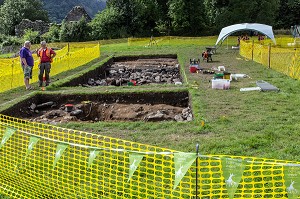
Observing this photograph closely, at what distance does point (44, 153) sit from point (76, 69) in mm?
13246

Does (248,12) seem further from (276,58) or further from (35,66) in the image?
(35,66)

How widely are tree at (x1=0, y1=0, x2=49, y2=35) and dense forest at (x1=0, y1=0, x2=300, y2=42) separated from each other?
60.5 ft

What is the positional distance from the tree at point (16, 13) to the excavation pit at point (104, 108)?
5586cm

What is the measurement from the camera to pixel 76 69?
64.5 feet

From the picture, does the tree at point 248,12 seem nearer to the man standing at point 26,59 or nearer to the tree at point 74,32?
the tree at point 74,32

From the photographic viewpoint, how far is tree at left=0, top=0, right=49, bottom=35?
66.6m

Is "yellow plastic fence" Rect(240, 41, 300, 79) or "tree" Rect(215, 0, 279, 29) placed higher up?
"tree" Rect(215, 0, 279, 29)

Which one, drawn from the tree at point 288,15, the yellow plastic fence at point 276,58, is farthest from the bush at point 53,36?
the tree at point 288,15

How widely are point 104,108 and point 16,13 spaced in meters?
67.8

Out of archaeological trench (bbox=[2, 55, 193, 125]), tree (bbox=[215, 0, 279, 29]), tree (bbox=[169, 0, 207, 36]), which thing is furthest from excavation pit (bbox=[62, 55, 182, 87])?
tree (bbox=[215, 0, 279, 29])

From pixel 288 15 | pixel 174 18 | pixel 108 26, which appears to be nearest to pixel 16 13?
pixel 108 26

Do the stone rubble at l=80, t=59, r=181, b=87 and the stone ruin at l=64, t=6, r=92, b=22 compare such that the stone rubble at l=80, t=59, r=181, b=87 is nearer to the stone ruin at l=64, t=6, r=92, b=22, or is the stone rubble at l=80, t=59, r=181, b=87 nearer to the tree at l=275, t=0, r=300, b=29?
the tree at l=275, t=0, r=300, b=29

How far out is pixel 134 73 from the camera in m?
20.9

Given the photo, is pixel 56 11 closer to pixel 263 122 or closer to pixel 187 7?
pixel 187 7
